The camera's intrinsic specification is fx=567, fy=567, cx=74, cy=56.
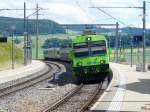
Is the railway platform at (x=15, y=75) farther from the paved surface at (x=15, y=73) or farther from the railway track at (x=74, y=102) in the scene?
the railway track at (x=74, y=102)

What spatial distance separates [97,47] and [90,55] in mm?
749

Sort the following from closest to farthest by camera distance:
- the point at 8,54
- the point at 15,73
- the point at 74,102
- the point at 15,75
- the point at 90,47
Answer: the point at 74,102
the point at 90,47
the point at 15,75
the point at 15,73
the point at 8,54

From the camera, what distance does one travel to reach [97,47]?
37.4 meters

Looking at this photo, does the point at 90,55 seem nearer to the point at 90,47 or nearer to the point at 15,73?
the point at 90,47

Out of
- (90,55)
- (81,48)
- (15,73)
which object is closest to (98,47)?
(90,55)

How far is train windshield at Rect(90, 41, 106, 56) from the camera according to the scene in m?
37.2

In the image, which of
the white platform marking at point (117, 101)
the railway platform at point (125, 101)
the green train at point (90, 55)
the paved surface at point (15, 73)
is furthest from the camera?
the paved surface at point (15, 73)

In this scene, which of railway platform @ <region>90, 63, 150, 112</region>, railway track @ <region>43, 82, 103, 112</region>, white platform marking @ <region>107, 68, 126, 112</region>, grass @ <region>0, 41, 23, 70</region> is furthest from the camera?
grass @ <region>0, 41, 23, 70</region>

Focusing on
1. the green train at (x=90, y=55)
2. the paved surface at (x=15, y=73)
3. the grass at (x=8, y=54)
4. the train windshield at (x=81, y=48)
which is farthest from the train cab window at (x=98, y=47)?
the grass at (x=8, y=54)

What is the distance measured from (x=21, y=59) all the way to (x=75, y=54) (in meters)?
56.3

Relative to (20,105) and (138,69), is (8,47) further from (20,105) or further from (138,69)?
(20,105)

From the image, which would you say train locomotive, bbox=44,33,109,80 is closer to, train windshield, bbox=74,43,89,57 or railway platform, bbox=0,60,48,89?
train windshield, bbox=74,43,89,57

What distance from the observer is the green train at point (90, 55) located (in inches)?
1453

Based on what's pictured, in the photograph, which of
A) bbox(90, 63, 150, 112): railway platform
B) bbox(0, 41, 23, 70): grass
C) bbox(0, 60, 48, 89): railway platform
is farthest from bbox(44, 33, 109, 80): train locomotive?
bbox(0, 41, 23, 70): grass
